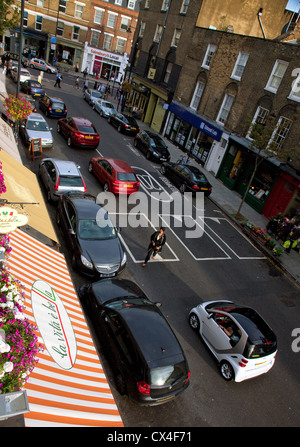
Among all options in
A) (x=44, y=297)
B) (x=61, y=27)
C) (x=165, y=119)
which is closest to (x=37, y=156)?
(x=44, y=297)

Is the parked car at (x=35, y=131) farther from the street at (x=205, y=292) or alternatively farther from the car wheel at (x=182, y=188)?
the car wheel at (x=182, y=188)

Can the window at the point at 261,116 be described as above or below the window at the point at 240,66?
below

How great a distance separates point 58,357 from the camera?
523 cm

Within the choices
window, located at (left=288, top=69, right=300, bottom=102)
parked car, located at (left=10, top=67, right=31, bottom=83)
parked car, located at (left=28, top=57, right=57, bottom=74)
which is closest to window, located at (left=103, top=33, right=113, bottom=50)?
parked car, located at (left=28, top=57, right=57, bottom=74)

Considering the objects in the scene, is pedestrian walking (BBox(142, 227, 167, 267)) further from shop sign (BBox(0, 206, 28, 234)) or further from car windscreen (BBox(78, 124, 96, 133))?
car windscreen (BBox(78, 124, 96, 133))

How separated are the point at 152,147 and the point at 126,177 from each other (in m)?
8.84

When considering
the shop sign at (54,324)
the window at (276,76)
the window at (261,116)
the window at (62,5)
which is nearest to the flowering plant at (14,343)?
Result: the shop sign at (54,324)

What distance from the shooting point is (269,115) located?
780 inches

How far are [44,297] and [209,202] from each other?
51.5ft

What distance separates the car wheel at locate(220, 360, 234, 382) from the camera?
827 cm

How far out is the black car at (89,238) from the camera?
9867mm

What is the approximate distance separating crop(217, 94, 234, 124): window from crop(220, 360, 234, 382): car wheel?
65.8ft

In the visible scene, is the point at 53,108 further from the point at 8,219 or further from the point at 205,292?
the point at 8,219

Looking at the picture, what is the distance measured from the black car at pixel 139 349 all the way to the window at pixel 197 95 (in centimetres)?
2310
